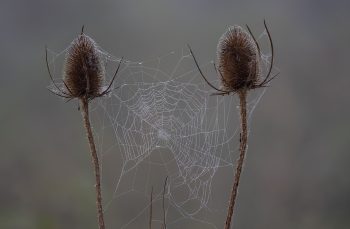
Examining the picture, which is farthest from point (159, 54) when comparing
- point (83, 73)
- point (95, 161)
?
point (95, 161)

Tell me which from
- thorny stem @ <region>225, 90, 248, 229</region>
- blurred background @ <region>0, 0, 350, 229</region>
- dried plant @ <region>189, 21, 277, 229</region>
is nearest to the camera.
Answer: thorny stem @ <region>225, 90, 248, 229</region>

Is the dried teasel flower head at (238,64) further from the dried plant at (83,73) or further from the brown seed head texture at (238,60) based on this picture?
the dried plant at (83,73)

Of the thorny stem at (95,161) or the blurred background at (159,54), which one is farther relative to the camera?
the blurred background at (159,54)

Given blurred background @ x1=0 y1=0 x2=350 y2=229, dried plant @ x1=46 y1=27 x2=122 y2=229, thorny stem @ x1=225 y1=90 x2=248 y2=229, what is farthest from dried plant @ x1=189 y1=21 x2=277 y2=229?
blurred background @ x1=0 y1=0 x2=350 y2=229

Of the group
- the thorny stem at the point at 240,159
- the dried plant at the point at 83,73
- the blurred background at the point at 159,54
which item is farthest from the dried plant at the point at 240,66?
the blurred background at the point at 159,54

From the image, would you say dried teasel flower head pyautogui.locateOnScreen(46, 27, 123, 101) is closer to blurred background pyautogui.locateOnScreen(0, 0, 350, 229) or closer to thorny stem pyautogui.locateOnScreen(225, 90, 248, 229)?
thorny stem pyautogui.locateOnScreen(225, 90, 248, 229)

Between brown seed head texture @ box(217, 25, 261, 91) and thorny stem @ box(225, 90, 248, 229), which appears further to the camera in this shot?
brown seed head texture @ box(217, 25, 261, 91)

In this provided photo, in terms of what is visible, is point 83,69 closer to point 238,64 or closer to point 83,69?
point 83,69
